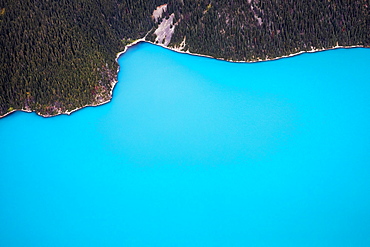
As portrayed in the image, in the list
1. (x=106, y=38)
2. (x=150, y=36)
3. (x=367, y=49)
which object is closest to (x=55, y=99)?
(x=106, y=38)

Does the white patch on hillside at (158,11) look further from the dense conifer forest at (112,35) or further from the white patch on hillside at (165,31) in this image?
the white patch on hillside at (165,31)

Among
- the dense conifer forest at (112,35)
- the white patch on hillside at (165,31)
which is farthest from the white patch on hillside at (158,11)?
the white patch on hillside at (165,31)

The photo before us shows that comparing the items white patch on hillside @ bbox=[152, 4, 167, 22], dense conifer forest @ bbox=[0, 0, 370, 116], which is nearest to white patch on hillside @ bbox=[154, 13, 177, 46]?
dense conifer forest @ bbox=[0, 0, 370, 116]

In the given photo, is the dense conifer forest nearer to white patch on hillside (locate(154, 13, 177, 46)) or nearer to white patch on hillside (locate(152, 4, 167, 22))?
white patch on hillside (locate(152, 4, 167, 22))

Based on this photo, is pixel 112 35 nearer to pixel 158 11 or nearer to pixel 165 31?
pixel 165 31

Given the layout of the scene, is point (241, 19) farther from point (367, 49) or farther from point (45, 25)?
point (45, 25)

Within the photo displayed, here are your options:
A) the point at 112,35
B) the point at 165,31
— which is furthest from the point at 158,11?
the point at 112,35

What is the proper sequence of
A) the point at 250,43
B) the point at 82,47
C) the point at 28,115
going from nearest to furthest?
the point at 28,115 < the point at 82,47 < the point at 250,43
